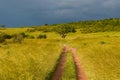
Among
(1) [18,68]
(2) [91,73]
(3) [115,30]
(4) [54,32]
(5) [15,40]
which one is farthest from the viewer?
(4) [54,32]

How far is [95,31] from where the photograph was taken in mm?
146000

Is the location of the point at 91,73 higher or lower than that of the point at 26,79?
lower

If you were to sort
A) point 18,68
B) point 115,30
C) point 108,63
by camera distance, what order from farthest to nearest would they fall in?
1. point 115,30
2. point 108,63
3. point 18,68

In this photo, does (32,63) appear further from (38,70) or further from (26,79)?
(26,79)

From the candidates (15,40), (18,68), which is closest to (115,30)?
(15,40)

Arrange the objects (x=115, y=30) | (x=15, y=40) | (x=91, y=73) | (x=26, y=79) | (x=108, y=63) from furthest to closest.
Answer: (x=115, y=30), (x=15, y=40), (x=108, y=63), (x=91, y=73), (x=26, y=79)

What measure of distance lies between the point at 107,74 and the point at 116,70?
148 centimetres

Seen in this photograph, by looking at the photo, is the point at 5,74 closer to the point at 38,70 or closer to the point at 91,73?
the point at 38,70

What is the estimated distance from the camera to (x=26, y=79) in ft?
51.2

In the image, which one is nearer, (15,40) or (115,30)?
(15,40)

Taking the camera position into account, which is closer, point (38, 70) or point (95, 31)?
point (38, 70)

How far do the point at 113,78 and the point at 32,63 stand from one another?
5110 mm

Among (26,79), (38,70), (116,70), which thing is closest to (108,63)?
(116,70)

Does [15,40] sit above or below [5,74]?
below
